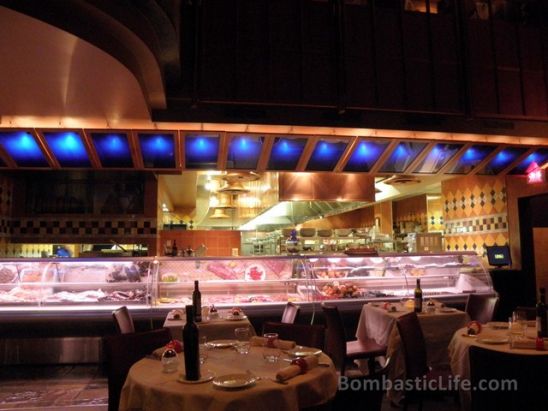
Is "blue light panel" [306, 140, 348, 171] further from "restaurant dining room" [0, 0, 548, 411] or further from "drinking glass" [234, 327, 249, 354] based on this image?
"drinking glass" [234, 327, 249, 354]

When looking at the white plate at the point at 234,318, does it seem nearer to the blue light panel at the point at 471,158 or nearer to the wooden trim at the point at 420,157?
the wooden trim at the point at 420,157

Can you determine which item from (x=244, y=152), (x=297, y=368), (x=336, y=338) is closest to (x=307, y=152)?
(x=244, y=152)

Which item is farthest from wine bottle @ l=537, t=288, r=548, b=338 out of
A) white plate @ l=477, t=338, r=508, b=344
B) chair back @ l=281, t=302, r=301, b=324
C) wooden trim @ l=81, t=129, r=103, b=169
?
wooden trim @ l=81, t=129, r=103, b=169

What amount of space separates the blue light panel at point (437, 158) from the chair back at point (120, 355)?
6.15m

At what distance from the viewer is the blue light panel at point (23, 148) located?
688 centimetres

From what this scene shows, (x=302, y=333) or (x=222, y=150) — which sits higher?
(x=222, y=150)

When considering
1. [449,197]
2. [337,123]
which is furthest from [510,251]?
[337,123]

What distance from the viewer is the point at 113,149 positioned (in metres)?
7.19

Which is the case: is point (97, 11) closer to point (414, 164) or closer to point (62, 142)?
point (62, 142)

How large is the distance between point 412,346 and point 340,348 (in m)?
0.90

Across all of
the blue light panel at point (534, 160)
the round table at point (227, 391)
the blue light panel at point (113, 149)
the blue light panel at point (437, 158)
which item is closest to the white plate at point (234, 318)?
the round table at point (227, 391)

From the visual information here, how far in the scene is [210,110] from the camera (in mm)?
6641

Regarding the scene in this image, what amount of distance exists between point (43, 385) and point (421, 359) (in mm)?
4212

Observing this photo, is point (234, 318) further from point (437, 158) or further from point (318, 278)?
point (437, 158)
